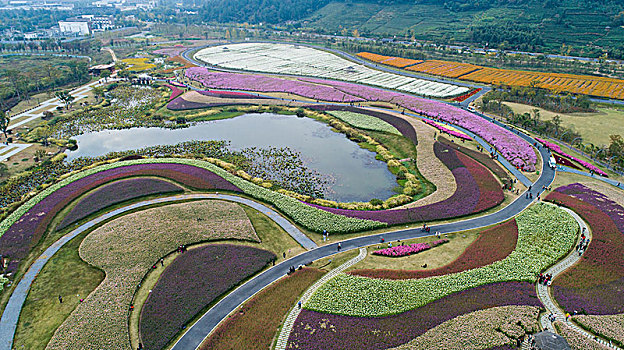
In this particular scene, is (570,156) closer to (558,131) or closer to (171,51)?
(558,131)

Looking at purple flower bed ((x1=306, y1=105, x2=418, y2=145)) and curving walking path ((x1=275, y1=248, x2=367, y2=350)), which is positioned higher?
purple flower bed ((x1=306, y1=105, x2=418, y2=145))

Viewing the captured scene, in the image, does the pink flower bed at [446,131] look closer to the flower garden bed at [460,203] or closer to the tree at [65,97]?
the flower garden bed at [460,203]

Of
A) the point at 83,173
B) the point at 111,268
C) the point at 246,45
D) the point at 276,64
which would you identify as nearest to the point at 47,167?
the point at 83,173

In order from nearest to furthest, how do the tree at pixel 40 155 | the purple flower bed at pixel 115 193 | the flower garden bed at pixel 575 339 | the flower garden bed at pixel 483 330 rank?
1. the flower garden bed at pixel 575 339
2. the flower garden bed at pixel 483 330
3. the purple flower bed at pixel 115 193
4. the tree at pixel 40 155

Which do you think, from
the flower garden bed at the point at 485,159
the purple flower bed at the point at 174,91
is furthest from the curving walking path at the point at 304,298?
the purple flower bed at the point at 174,91

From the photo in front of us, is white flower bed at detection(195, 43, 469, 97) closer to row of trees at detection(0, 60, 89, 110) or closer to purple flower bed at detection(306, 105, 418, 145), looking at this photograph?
purple flower bed at detection(306, 105, 418, 145)

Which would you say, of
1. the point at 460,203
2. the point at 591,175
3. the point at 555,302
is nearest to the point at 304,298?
the point at 555,302

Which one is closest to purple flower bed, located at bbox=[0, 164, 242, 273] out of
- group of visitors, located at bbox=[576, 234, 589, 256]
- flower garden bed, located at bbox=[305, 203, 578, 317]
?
flower garden bed, located at bbox=[305, 203, 578, 317]

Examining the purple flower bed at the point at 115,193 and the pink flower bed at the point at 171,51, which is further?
the pink flower bed at the point at 171,51
